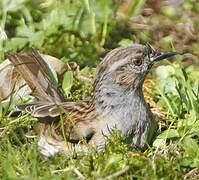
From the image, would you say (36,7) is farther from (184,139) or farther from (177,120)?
(184,139)

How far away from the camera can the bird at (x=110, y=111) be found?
5.50 metres

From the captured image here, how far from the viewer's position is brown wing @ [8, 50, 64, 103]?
6.37 m

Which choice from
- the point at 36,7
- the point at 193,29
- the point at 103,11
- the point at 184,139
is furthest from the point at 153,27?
the point at 184,139

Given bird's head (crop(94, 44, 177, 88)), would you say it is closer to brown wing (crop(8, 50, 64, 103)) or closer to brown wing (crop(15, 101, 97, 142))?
brown wing (crop(15, 101, 97, 142))

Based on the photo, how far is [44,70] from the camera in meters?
6.59

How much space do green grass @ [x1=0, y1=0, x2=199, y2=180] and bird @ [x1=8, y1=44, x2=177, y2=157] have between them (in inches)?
7.2

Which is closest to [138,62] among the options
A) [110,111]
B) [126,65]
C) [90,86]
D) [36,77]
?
[126,65]

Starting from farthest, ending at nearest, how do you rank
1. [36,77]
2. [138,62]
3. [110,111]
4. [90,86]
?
[90,86], [36,77], [138,62], [110,111]

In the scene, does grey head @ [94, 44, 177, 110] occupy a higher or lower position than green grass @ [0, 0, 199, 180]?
higher

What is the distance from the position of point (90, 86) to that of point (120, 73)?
4.82ft

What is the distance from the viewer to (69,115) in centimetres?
571

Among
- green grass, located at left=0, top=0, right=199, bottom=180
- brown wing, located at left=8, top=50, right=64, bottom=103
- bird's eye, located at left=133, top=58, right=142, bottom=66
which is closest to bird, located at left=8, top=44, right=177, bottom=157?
bird's eye, located at left=133, top=58, right=142, bottom=66

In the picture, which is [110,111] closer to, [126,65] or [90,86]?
[126,65]

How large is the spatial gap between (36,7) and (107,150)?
4.03 meters
